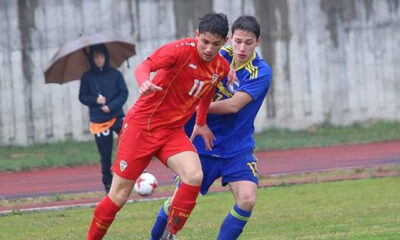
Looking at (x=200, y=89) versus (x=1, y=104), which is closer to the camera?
(x=200, y=89)

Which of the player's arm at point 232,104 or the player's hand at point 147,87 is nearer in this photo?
the player's hand at point 147,87

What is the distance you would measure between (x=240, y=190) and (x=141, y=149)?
0.95 metres

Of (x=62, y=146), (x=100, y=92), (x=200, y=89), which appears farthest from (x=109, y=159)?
(x=62, y=146)

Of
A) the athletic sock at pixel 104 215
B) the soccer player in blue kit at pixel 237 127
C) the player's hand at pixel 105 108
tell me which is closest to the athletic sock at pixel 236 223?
the soccer player in blue kit at pixel 237 127

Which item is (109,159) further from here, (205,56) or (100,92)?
(205,56)

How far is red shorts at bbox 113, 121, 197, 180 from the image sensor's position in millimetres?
8188

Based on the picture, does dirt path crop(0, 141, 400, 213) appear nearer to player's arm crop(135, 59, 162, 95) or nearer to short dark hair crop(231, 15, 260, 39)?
Result: short dark hair crop(231, 15, 260, 39)

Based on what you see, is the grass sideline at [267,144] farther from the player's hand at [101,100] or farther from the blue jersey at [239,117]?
the blue jersey at [239,117]

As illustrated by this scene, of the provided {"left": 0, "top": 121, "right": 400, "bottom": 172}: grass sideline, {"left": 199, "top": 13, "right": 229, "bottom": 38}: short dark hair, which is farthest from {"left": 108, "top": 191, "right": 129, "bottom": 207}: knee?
{"left": 0, "top": 121, "right": 400, "bottom": 172}: grass sideline

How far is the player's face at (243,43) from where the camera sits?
845 centimetres

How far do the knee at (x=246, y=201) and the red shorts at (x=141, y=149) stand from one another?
594 mm

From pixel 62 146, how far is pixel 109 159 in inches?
300

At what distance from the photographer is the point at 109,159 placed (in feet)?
46.8

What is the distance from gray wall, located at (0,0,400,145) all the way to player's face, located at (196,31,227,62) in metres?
13.9
